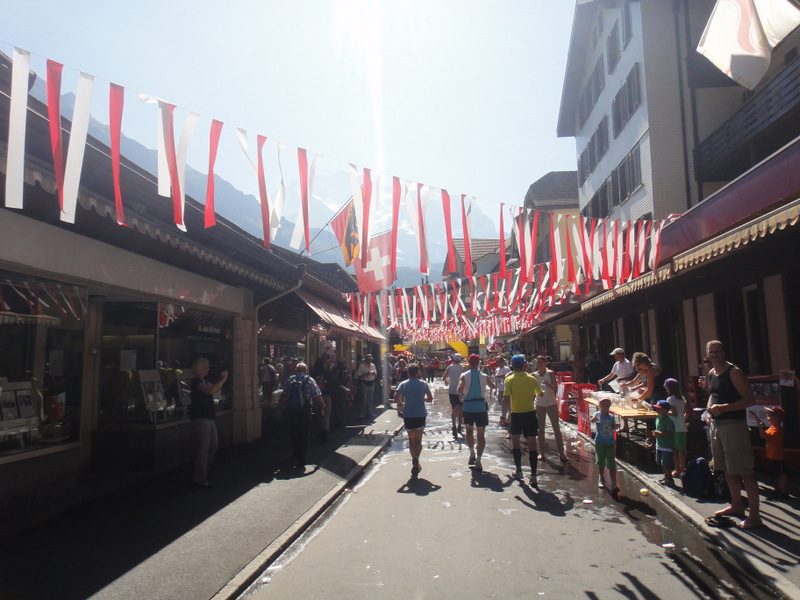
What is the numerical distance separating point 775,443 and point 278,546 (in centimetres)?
580

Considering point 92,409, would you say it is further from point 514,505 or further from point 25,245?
point 514,505

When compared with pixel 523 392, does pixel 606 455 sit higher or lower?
lower

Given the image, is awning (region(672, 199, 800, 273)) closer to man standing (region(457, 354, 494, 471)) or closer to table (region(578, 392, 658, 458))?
table (region(578, 392, 658, 458))

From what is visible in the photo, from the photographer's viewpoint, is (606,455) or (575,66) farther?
(575,66)

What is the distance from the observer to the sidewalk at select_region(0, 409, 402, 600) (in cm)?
455

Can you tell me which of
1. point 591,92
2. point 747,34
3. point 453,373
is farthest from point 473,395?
point 591,92

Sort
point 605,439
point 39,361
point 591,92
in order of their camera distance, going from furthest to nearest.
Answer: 1. point 591,92
2. point 605,439
3. point 39,361

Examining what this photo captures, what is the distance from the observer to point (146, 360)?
31.3ft

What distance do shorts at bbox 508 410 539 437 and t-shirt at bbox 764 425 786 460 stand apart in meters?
2.90

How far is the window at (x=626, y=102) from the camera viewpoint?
809 inches

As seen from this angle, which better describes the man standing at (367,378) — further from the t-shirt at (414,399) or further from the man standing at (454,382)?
the t-shirt at (414,399)

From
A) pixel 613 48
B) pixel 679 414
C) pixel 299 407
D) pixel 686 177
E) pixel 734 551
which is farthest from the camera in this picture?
pixel 613 48

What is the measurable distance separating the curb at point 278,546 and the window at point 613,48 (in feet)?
67.6

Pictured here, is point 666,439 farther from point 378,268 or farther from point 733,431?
point 378,268
